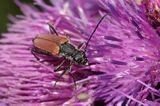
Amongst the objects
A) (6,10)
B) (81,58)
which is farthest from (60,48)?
(6,10)

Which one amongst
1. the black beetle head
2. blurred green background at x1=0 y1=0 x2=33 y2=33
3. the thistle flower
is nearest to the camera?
the thistle flower

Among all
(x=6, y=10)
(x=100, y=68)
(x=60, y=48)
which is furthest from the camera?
(x=6, y=10)

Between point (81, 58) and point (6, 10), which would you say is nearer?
point (81, 58)

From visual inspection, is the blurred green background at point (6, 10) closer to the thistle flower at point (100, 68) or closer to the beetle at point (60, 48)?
the thistle flower at point (100, 68)

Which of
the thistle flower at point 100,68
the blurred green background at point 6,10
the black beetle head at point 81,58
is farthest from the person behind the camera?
the blurred green background at point 6,10

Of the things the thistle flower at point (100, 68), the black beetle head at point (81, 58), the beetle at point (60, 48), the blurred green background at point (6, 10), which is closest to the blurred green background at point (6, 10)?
the blurred green background at point (6, 10)

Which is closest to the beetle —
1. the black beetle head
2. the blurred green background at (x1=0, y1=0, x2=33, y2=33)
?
the black beetle head

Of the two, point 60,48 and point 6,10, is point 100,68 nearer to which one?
point 60,48

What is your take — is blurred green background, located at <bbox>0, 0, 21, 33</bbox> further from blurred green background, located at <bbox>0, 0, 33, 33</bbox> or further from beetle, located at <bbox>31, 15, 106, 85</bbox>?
beetle, located at <bbox>31, 15, 106, 85</bbox>

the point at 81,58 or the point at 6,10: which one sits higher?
the point at 6,10

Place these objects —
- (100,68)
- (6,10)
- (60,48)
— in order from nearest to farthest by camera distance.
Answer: (100,68)
(60,48)
(6,10)
